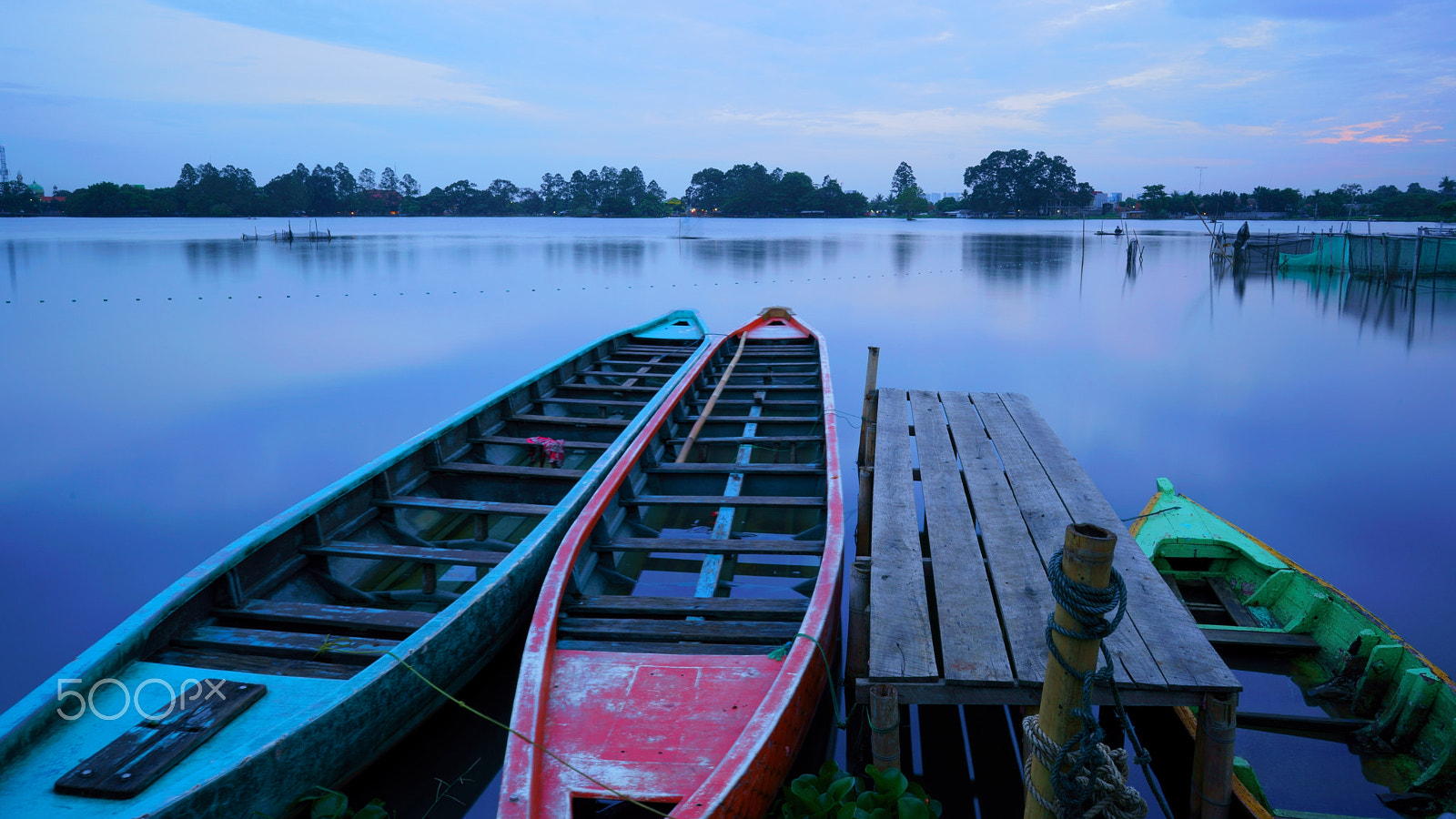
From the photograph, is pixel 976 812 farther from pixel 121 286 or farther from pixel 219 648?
pixel 121 286

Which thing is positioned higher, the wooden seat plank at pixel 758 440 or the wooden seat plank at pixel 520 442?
the wooden seat plank at pixel 520 442

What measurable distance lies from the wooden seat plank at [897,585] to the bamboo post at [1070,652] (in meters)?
0.89

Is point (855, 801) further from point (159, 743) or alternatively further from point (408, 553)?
point (408, 553)

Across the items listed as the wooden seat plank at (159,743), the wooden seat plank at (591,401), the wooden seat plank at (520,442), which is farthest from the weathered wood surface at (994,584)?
the wooden seat plank at (591,401)

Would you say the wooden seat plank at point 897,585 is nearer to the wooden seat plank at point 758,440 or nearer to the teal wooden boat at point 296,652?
the wooden seat plank at point 758,440

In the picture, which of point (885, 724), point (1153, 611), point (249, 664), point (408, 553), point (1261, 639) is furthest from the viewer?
point (408, 553)

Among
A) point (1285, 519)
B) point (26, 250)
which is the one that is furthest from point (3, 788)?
point (26, 250)

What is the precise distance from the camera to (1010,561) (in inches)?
167

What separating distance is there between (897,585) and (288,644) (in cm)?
298

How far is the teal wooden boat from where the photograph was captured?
9.36 ft

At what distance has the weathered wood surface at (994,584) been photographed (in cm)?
323

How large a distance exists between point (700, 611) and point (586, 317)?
18382 mm

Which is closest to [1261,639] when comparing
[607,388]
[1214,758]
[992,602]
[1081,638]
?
[1214,758]

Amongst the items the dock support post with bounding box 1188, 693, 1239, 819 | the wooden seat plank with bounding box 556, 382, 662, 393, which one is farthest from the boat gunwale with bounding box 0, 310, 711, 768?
the dock support post with bounding box 1188, 693, 1239, 819
